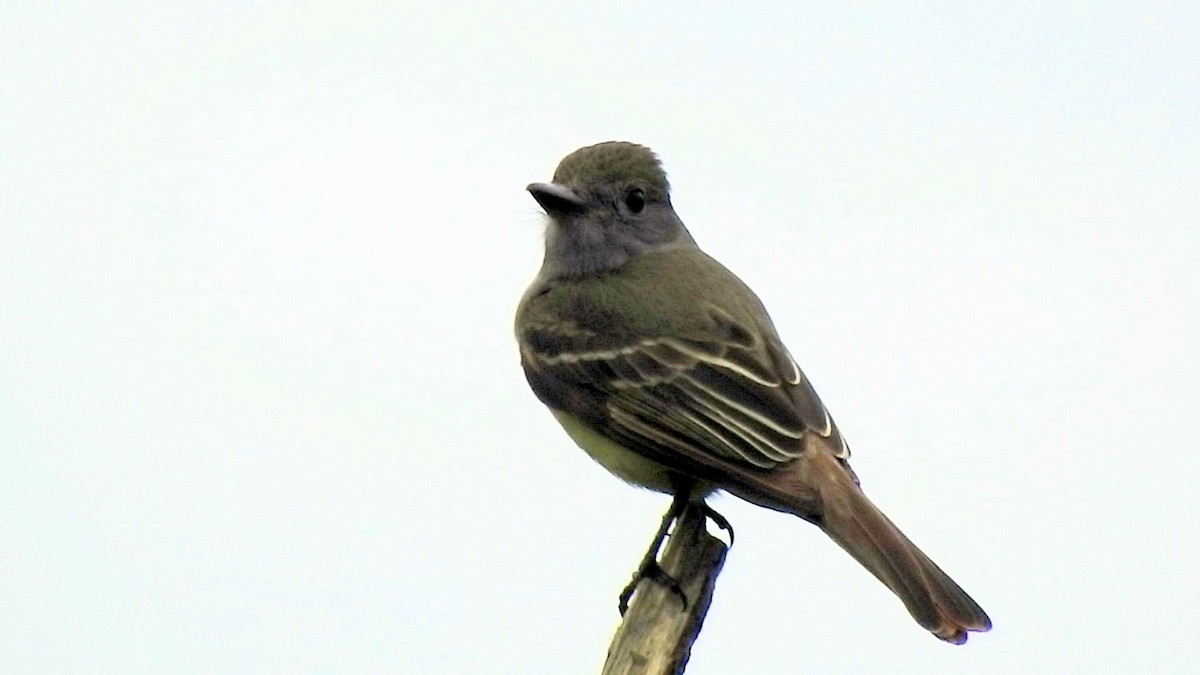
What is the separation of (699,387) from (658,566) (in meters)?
1.60

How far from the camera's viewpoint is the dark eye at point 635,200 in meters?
10.9

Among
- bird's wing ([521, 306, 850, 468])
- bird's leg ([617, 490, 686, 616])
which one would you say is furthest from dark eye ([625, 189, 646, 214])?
bird's leg ([617, 490, 686, 616])

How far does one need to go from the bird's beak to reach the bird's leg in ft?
7.65

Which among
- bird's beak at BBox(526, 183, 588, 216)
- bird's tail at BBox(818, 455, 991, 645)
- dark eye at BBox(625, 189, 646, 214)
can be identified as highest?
dark eye at BBox(625, 189, 646, 214)

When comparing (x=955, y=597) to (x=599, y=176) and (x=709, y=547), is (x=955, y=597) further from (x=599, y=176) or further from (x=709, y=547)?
(x=599, y=176)

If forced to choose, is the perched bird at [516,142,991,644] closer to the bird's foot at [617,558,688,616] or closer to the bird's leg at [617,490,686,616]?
the bird's leg at [617,490,686,616]

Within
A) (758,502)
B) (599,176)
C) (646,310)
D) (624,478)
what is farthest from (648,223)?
(758,502)

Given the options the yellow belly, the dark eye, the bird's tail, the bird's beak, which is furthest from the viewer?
the dark eye

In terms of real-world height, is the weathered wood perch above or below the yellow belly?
below

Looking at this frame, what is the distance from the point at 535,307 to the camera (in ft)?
34.1

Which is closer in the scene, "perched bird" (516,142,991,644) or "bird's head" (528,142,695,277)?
"perched bird" (516,142,991,644)

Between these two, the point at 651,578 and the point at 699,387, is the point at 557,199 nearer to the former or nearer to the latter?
the point at 699,387

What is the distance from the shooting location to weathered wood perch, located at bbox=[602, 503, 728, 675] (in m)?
6.55

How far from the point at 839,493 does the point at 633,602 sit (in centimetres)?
177
